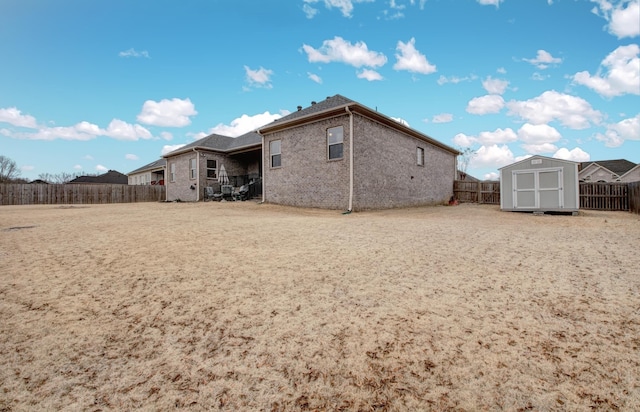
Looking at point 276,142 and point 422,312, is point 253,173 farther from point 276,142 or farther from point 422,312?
point 422,312

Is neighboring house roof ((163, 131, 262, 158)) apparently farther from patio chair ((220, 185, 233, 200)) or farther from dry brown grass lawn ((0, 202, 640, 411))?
dry brown grass lawn ((0, 202, 640, 411))

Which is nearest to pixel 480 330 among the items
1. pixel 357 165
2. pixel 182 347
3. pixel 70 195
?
pixel 182 347

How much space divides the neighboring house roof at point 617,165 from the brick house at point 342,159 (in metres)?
29.6

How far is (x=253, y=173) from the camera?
19.7 meters

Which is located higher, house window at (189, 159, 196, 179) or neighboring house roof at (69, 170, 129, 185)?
neighboring house roof at (69, 170, 129, 185)

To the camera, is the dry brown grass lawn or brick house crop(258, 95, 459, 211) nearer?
the dry brown grass lawn

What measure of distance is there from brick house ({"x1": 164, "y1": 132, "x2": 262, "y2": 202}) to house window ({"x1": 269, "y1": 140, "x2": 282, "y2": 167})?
2823 millimetres

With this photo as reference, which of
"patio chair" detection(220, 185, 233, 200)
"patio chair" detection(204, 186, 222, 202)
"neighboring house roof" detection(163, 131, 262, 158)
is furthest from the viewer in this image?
"neighboring house roof" detection(163, 131, 262, 158)

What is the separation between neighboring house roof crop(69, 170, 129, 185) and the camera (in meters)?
41.0

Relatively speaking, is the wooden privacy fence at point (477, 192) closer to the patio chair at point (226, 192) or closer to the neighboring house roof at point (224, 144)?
the neighboring house roof at point (224, 144)

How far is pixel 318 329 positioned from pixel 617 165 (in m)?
44.8

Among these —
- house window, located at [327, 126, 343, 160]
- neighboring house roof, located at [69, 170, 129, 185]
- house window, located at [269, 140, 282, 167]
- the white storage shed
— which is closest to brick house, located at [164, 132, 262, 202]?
house window, located at [269, 140, 282, 167]

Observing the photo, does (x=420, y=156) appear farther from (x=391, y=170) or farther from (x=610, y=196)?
(x=610, y=196)

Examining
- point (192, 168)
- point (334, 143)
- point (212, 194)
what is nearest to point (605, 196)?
point (334, 143)
